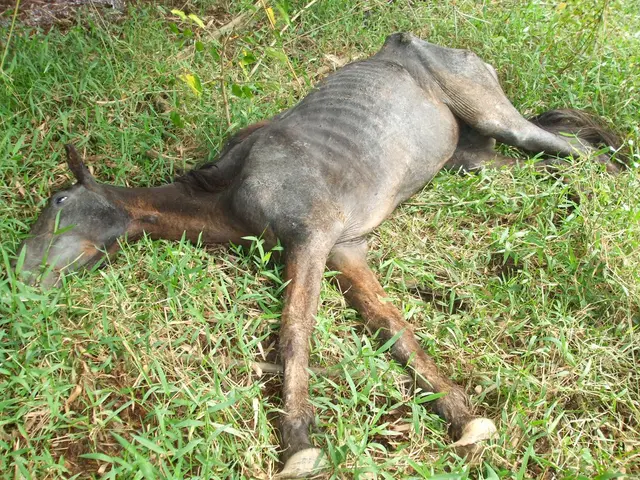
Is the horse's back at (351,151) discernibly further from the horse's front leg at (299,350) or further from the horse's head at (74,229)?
the horse's head at (74,229)

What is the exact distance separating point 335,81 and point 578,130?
1795 mm

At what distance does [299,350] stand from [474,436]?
2.87 ft

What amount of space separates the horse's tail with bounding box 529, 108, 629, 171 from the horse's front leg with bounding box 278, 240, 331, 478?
7.23 feet

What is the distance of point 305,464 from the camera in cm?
253

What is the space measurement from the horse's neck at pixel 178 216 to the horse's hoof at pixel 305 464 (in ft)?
4.61

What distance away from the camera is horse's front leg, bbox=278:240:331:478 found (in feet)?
8.46

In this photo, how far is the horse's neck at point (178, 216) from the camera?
361 cm

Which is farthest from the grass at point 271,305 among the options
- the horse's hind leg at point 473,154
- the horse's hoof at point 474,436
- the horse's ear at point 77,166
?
the horse's ear at point 77,166

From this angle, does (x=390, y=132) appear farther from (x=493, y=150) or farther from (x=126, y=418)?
(x=126, y=418)

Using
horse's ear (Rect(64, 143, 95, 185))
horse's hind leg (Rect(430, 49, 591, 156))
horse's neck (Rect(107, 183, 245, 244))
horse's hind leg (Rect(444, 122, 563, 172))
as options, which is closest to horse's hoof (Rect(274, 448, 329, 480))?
horse's neck (Rect(107, 183, 245, 244))

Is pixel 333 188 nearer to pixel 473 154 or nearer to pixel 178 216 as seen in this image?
pixel 178 216

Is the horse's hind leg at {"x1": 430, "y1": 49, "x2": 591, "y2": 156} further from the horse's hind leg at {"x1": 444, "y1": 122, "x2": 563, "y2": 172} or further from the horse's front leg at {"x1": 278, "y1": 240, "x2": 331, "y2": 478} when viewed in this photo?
the horse's front leg at {"x1": 278, "y1": 240, "x2": 331, "y2": 478}

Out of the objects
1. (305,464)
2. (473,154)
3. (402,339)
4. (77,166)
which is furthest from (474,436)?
(77,166)

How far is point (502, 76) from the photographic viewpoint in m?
5.13
